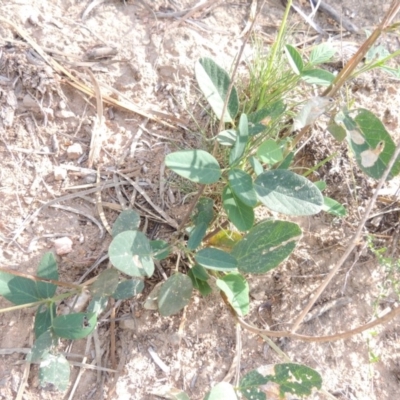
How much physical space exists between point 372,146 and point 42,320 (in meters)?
0.82

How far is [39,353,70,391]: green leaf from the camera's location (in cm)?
106

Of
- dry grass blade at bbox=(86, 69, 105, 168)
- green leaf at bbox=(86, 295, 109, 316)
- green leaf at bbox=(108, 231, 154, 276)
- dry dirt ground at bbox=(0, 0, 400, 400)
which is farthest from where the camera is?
dry grass blade at bbox=(86, 69, 105, 168)

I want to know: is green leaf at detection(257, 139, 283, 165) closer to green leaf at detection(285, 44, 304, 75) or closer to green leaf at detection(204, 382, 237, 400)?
green leaf at detection(285, 44, 304, 75)

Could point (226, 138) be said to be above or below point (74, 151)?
above

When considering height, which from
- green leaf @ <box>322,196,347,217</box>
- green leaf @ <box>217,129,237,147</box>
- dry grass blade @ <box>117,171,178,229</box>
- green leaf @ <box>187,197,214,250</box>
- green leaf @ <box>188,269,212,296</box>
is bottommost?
green leaf @ <box>188,269,212,296</box>

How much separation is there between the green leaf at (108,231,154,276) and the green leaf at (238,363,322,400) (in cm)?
33

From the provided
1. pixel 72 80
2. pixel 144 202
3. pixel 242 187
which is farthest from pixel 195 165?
pixel 72 80

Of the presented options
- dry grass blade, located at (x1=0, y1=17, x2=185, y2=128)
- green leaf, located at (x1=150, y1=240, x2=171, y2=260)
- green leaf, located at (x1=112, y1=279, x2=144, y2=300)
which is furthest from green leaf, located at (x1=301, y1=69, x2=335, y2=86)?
green leaf, located at (x1=112, y1=279, x2=144, y2=300)

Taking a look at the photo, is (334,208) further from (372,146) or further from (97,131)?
(97,131)

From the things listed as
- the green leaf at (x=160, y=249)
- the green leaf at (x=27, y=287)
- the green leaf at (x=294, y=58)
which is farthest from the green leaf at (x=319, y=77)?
the green leaf at (x=27, y=287)

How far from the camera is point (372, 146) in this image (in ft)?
3.40

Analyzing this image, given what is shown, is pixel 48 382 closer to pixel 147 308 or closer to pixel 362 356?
pixel 147 308

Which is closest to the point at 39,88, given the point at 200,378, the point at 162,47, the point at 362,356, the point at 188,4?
the point at 162,47

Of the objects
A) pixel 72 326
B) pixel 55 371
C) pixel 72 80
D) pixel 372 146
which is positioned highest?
pixel 372 146
